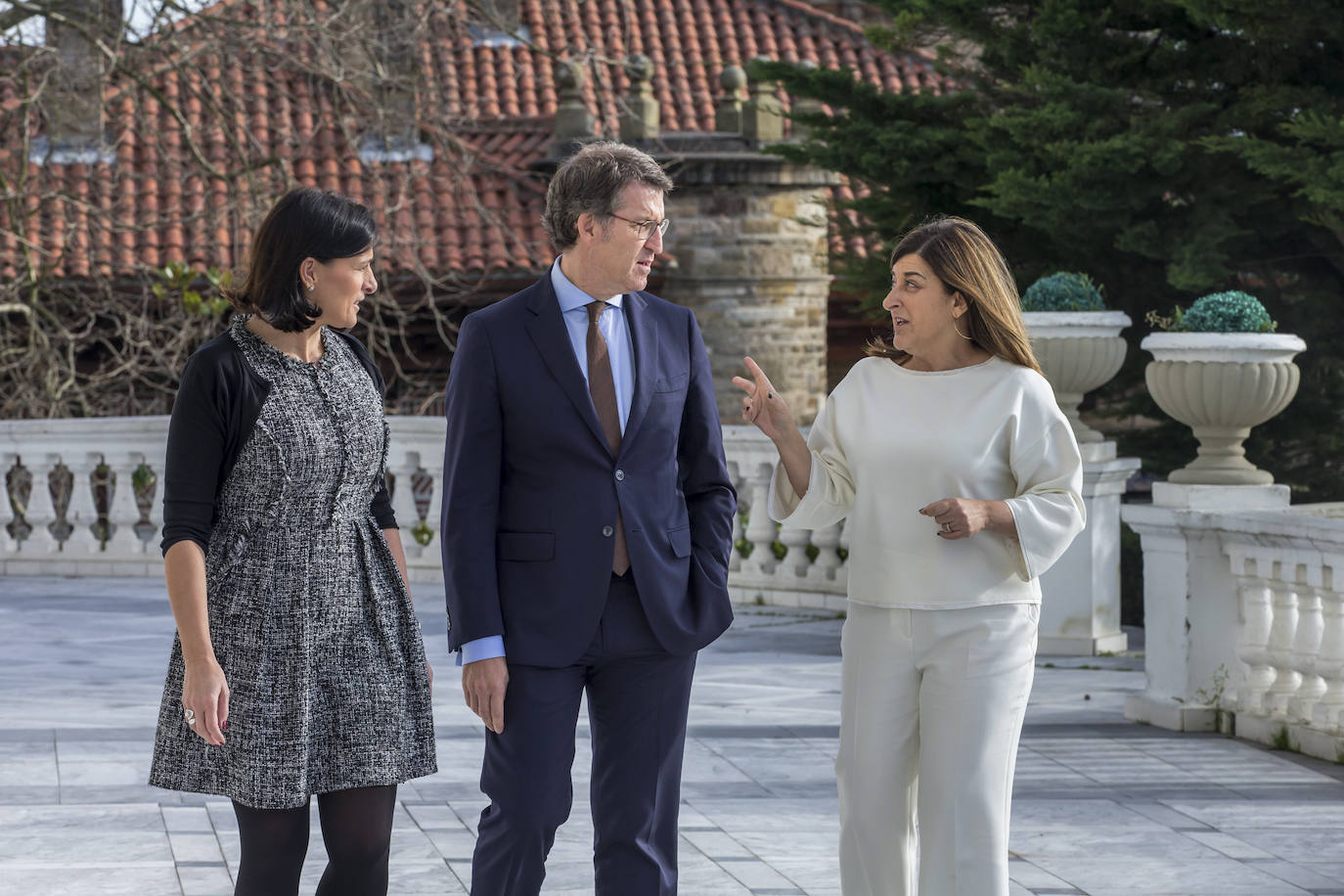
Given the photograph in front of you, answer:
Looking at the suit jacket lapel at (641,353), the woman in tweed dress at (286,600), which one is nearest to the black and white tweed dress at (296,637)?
the woman in tweed dress at (286,600)

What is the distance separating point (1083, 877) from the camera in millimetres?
4852

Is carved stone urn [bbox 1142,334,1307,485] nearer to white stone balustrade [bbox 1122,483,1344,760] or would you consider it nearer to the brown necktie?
white stone balustrade [bbox 1122,483,1344,760]

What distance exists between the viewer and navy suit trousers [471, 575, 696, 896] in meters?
3.40

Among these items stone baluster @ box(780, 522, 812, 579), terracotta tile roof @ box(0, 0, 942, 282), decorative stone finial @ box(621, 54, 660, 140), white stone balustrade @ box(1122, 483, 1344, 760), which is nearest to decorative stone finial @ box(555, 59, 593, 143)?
terracotta tile roof @ box(0, 0, 942, 282)

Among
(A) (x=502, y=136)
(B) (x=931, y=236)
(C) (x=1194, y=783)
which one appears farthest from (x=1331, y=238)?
(A) (x=502, y=136)

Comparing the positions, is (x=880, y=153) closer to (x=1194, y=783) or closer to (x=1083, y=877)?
(x=1194, y=783)

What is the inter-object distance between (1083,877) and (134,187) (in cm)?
1531

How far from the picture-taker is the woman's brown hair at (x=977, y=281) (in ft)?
11.7

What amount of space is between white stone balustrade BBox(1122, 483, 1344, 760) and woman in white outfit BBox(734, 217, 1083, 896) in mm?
3219

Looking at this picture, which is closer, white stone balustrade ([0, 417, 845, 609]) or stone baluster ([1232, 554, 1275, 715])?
stone baluster ([1232, 554, 1275, 715])

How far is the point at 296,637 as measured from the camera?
3.36m

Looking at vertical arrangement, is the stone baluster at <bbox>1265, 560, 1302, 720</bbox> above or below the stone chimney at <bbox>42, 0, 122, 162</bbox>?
below

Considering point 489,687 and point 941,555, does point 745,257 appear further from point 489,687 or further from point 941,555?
point 489,687

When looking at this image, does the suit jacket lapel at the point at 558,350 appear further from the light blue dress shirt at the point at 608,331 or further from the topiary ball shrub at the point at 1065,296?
the topiary ball shrub at the point at 1065,296
